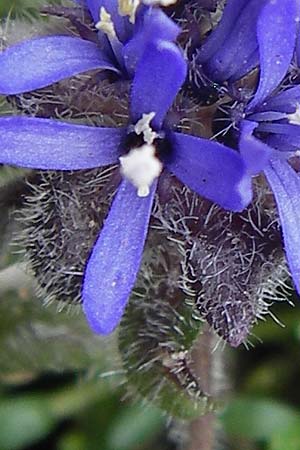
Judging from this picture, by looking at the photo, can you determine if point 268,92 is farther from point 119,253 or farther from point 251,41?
point 119,253

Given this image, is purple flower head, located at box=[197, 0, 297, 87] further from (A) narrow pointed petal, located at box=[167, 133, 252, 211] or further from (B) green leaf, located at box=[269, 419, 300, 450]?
(B) green leaf, located at box=[269, 419, 300, 450]

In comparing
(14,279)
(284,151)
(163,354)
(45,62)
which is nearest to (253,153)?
(284,151)

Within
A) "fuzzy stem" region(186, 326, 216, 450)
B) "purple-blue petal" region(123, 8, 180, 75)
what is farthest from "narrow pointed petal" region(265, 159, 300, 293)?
"fuzzy stem" region(186, 326, 216, 450)

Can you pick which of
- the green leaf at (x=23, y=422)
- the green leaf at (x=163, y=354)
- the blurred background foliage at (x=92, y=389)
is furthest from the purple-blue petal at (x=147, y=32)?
the green leaf at (x=23, y=422)

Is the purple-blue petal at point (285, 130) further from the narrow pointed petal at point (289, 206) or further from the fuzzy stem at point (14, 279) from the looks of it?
the fuzzy stem at point (14, 279)

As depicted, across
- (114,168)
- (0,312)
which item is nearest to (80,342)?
(0,312)

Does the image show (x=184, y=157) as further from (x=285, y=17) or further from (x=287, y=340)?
(x=287, y=340)
